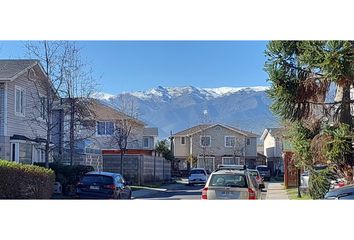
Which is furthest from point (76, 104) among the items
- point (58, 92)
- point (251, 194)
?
point (251, 194)

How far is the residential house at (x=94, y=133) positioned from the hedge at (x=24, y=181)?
44.8 inches

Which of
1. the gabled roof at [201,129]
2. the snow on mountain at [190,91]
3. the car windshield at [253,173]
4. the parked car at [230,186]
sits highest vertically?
the snow on mountain at [190,91]

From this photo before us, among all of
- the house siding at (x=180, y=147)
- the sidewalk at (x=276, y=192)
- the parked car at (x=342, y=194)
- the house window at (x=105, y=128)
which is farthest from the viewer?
the house window at (x=105, y=128)

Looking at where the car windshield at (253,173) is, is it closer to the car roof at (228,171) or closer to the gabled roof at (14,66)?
the car roof at (228,171)

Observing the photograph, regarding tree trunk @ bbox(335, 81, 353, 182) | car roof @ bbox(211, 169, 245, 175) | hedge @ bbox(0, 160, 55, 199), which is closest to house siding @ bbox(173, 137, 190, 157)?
car roof @ bbox(211, 169, 245, 175)

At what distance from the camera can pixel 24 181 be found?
46.6 feet

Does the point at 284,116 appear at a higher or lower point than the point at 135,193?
higher

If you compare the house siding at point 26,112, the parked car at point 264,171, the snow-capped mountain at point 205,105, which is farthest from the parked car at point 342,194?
the house siding at point 26,112

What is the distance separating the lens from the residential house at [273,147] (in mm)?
14891
